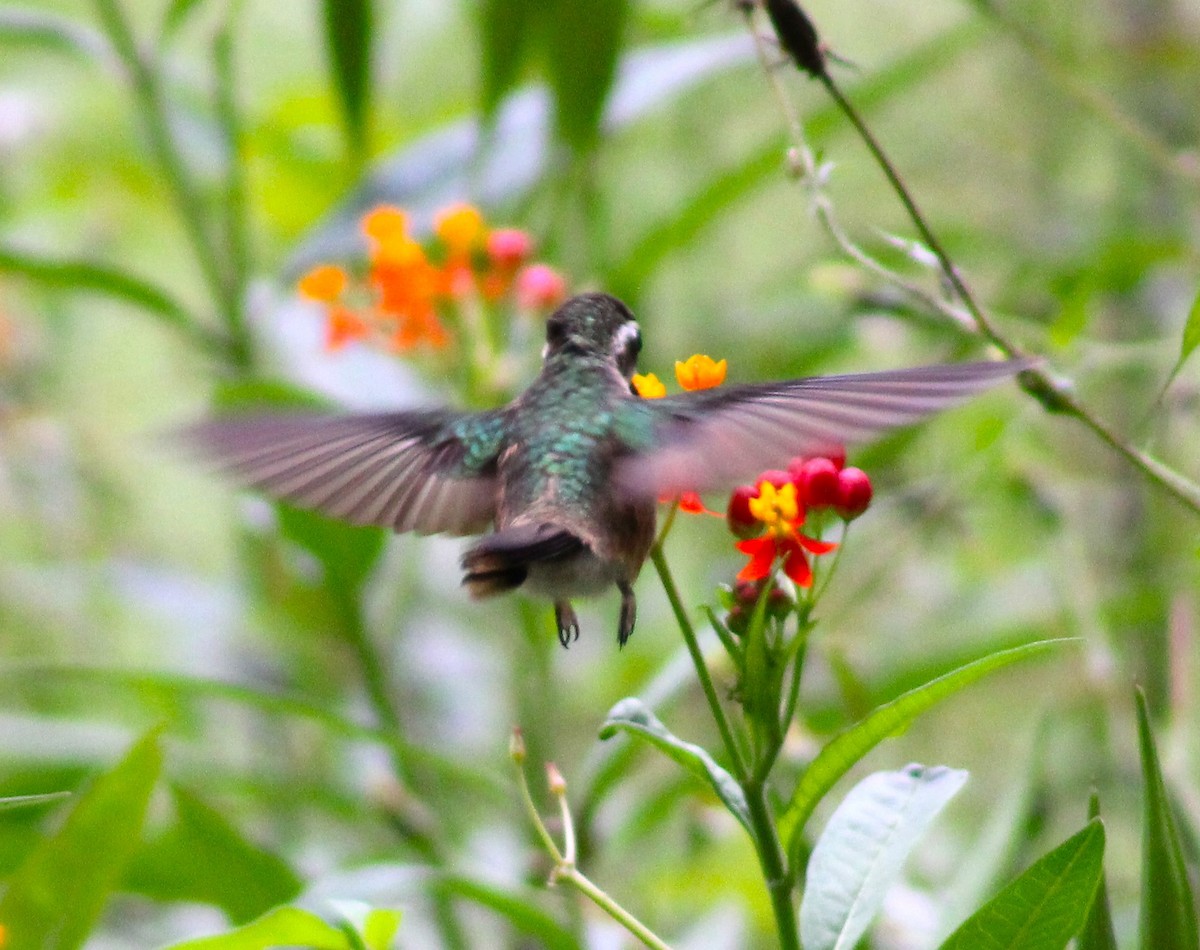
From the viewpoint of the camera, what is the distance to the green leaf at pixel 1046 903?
0.77 m

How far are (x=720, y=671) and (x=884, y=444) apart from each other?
1.54 feet

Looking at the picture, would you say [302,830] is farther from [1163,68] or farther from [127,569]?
[1163,68]

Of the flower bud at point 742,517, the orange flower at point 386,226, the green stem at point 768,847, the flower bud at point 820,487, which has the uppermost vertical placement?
the orange flower at point 386,226

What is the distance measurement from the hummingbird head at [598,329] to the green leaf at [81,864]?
681 mm

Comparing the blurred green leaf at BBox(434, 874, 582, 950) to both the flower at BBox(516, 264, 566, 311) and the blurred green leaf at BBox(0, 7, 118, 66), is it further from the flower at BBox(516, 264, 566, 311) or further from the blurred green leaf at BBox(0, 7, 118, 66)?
the blurred green leaf at BBox(0, 7, 118, 66)

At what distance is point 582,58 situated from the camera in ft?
5.63

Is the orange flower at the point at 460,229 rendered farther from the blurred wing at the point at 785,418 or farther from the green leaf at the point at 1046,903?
the green leaf at the point at 1046,903

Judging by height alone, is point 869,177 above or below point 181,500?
above

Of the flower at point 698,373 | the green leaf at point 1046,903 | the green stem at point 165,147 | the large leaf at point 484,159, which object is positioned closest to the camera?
the green leaf at point 1046,903

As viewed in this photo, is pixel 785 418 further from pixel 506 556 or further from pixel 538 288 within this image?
pixel 538 288

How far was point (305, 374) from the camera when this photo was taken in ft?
7.20

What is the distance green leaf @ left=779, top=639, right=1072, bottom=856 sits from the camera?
780 millimetres

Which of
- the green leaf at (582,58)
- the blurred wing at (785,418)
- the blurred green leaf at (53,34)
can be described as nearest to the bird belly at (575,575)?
the blurred wing at (785,418)

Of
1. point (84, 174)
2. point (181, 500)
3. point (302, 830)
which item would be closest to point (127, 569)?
point (302, 830)
